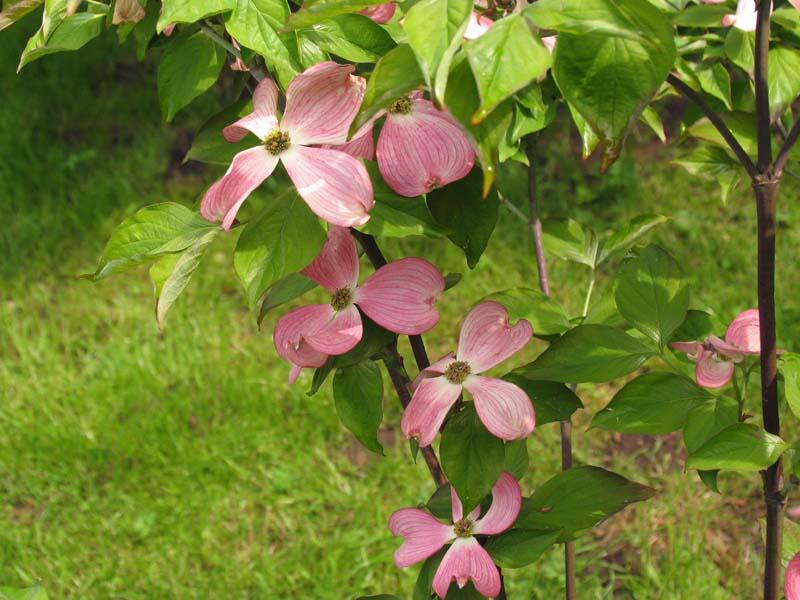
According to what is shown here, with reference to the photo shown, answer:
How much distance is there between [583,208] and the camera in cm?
259

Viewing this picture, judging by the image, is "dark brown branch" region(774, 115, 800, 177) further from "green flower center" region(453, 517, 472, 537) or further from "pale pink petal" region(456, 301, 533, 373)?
"green flower center" region(453, 517, 472, 537)

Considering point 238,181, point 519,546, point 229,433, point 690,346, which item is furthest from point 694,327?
point 229,433

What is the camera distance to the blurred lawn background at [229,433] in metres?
1.80

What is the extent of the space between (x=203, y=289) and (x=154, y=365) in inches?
11.5

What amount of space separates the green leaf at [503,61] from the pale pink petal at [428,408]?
0.92ft

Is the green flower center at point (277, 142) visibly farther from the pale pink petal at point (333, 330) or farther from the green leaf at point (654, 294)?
the green leaf at point (654, 294)

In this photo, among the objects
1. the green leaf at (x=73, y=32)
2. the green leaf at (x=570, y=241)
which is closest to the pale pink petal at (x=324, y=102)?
the green leaf at (x=73, y=32)

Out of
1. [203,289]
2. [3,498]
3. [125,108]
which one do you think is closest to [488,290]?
[203,289]

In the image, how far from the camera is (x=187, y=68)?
82cm

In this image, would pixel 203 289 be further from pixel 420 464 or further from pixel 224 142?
pixel 224 142

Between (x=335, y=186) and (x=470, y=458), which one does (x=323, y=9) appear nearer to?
(x=335, y=186)

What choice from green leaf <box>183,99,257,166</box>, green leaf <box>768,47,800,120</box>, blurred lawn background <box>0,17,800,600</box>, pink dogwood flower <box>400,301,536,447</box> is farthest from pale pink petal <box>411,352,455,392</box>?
blurred lawn background <box>0,17,800,600</box>

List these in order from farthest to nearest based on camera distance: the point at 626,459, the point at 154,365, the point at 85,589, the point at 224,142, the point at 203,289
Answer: the point at 203,289
the point at 154,365
the point at 626,459
the point at 85,589
the point at 224,142

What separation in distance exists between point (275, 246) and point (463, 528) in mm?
315
